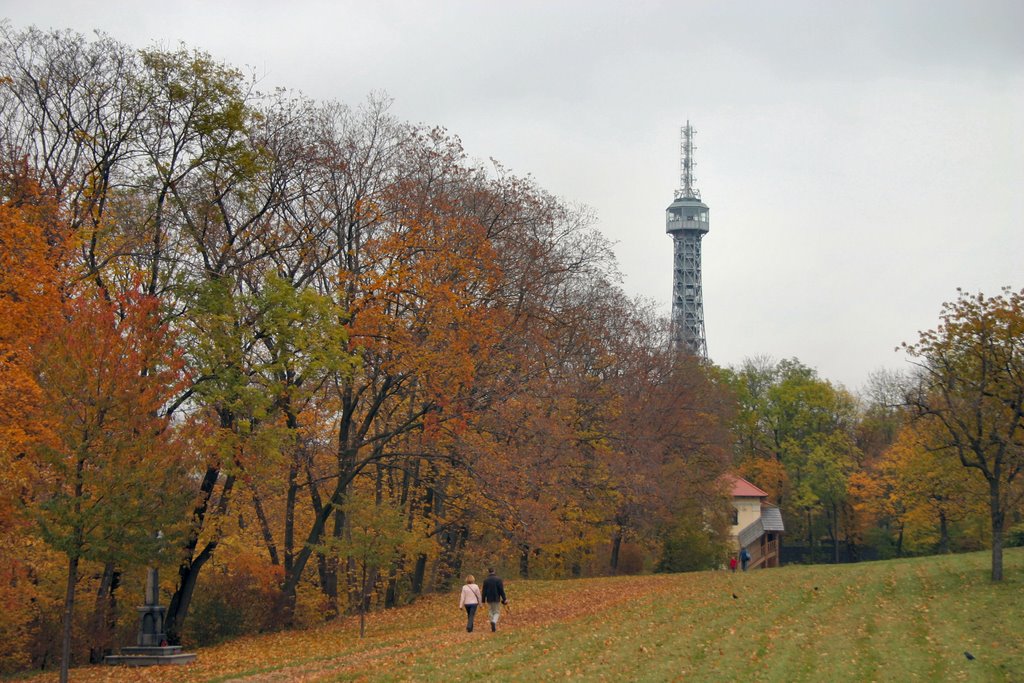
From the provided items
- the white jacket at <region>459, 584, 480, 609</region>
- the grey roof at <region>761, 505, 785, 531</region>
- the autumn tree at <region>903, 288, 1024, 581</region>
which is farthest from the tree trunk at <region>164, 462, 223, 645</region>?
the grey roof at <region>761, 505, 785, 531</region>

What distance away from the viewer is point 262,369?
1038 inches

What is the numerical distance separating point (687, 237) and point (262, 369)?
112773 millimetres

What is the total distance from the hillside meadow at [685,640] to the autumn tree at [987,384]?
3.45 m

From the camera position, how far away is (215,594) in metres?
29.2

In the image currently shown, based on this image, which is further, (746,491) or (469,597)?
(746,491)

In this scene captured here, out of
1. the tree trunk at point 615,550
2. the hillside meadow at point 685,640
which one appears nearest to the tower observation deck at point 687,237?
the tree trunk at point 615,550

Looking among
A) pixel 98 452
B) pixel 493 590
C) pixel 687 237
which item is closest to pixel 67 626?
pixel 98 452

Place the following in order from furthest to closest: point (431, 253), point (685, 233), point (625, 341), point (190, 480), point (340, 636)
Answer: point (685, 233), point (625, 341), point (431, 253), point (340, 636), point (190, 480)

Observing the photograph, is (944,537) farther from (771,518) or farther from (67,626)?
(67,626)

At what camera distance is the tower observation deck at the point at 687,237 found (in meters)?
128

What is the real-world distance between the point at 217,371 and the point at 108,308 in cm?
378

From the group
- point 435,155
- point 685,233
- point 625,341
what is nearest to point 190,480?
point 435,155

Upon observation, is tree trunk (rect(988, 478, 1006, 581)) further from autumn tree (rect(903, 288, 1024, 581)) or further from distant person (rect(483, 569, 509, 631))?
distant person (rect(483, 569, 509, 631))

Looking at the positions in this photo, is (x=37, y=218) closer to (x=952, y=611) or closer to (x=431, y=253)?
(x=431, y=253)
